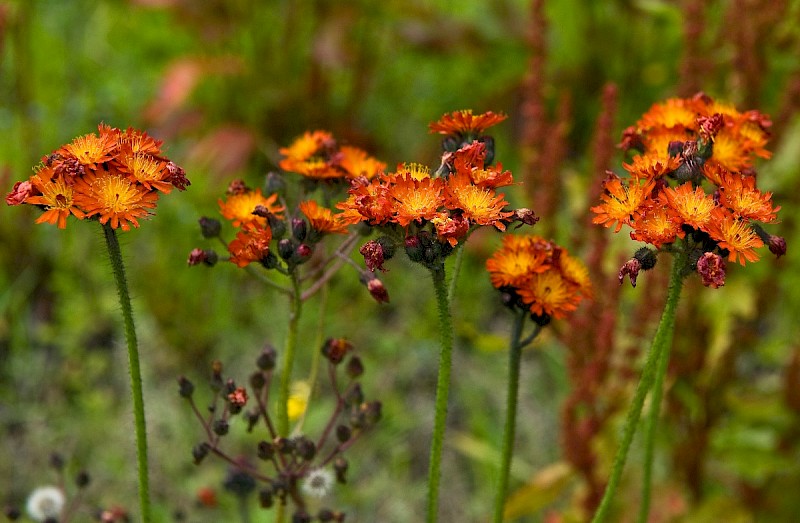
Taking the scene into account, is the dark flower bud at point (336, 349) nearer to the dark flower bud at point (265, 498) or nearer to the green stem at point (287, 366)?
the green stem at point (287, 366)

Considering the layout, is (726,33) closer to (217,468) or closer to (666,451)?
(666,451)

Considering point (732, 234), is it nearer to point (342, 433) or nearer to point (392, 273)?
point (342, 433)

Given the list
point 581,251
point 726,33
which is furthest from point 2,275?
point 726,33

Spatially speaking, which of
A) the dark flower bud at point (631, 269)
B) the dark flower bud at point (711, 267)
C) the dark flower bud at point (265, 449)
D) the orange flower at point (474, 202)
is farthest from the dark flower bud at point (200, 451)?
the dark flower bud at point (711, 267)

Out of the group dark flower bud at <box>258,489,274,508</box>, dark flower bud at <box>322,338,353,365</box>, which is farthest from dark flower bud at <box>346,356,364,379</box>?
dark flower bud at <box>258,489,274,508</box>

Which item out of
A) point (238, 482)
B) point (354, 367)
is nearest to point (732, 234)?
point (354, 367)
